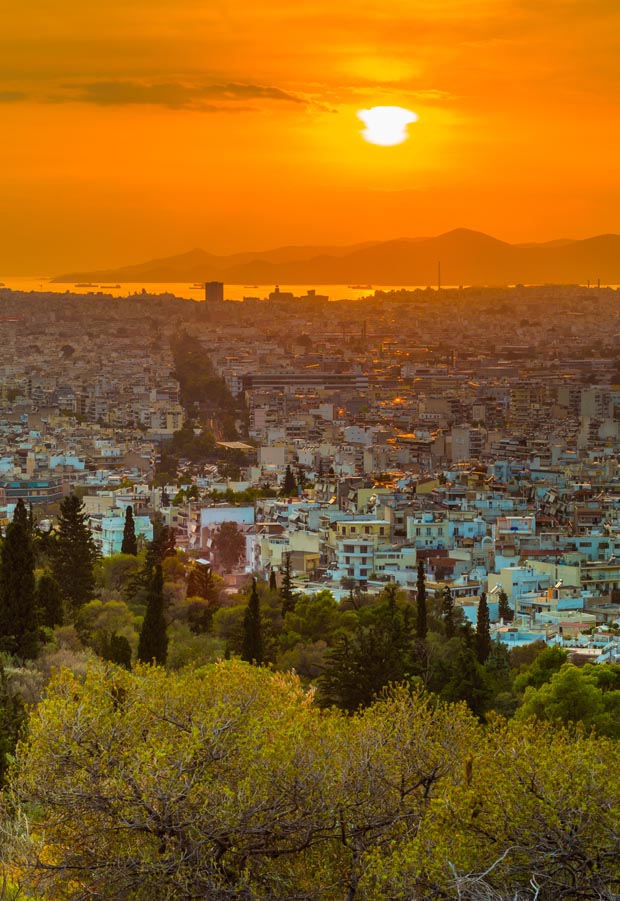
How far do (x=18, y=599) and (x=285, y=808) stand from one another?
5.65 meters

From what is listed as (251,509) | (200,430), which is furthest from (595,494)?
(200,430)

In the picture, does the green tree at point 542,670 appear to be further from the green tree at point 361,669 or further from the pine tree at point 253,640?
the pine tree at point 253,640

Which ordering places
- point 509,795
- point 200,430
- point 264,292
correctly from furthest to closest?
point 264,292 < point 200,430 < point 509,795

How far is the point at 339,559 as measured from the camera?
22.0m

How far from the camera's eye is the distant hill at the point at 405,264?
297 feet

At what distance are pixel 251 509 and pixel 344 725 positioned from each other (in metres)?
18.8

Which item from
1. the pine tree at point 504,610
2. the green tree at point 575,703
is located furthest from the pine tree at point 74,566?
the green tree at point 575,703

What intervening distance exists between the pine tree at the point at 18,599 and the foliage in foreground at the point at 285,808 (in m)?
4.37

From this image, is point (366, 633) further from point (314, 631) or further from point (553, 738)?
point (553, 738)

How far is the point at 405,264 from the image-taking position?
95.0 metres

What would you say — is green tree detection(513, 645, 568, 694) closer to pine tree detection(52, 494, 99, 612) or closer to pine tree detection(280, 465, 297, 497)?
Result: pine tree detection(52, 494, 99, 612)

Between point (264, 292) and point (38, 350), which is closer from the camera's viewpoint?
point (38, 350)

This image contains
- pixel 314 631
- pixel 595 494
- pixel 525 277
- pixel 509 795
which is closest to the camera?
pixel 509 795

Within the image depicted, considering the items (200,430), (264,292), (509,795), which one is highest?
(264,292)
